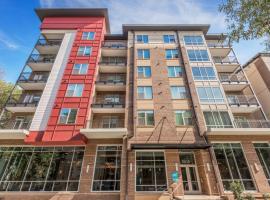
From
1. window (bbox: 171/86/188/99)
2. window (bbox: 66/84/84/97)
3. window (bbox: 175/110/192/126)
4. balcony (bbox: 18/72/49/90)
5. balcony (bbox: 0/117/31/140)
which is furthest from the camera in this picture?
balcony (bbox: 18/72/49/90)

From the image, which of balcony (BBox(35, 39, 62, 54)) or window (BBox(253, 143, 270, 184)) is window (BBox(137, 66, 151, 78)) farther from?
window (BBox(253, 143, 270, 184))

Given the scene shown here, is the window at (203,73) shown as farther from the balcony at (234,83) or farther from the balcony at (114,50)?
the balcony at (114,50)

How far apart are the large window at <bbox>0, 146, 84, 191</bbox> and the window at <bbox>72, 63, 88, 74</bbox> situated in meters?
9.19

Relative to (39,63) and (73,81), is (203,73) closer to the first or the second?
(73,81)

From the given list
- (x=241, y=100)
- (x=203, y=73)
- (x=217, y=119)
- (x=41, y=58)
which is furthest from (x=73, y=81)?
(x=241, y=100)

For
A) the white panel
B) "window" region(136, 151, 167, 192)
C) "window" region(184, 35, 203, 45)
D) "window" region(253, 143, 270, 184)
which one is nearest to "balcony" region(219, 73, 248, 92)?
"window" region(184, 35, 203, 45)

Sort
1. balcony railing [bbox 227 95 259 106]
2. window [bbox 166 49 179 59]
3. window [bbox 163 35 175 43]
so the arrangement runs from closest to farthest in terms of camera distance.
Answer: balcony railing [bbox 227 95 259 106] < window [bbox 166 49 179 59] < window [bbox 163 35 175 43]

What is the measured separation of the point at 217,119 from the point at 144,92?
861 centimetres

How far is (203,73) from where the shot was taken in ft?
64.8

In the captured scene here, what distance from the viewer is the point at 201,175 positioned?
14312 mm

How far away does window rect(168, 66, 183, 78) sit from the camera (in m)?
19.8

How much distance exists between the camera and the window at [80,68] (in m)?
19.3

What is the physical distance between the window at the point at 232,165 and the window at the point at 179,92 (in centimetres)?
623

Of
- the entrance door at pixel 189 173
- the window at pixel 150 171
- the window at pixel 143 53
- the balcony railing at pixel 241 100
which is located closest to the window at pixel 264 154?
the balcony railing at pixel 241 100
